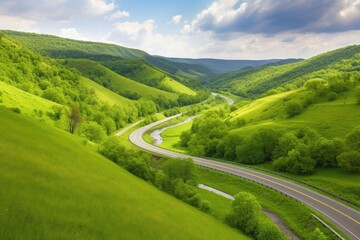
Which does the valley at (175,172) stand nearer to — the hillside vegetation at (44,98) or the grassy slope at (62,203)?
the grassy slope at (62,203)

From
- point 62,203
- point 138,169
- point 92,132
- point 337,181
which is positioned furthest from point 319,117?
point 62,203

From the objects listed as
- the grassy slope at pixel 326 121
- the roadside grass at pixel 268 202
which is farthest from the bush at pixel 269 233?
the grassy slope at pixel 326 121

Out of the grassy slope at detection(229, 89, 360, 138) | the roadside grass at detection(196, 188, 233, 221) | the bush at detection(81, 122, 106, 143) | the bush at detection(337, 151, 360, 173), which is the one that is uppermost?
the grassy slope at detection(229, 89, 360, 138)

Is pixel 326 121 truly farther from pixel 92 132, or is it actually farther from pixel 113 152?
pixel 92 132

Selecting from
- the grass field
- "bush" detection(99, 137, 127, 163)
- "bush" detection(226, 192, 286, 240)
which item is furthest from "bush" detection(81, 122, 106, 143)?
"bush" detection(226, 192, 286, 240)

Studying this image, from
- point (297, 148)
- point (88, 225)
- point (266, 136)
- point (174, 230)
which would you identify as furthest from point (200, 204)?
point (266, 136)

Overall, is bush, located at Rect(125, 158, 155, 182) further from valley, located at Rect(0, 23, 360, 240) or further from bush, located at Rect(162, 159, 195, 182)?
bush, located at Rect(162, 159, 195, 182)

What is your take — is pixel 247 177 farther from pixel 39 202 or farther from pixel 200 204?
pixel 39 202
